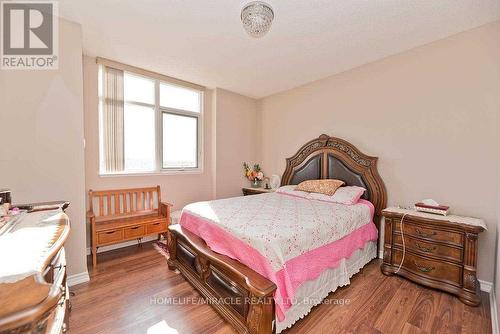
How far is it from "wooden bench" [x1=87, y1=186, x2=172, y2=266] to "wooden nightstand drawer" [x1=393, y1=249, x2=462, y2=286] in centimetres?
306

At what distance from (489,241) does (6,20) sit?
518 cm

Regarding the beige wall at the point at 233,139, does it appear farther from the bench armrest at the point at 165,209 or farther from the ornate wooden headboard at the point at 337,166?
the bench armrest at the point at 165,209

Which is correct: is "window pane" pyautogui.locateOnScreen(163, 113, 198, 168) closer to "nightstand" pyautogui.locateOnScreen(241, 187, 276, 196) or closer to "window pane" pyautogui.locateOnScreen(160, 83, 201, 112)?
"window pane" pyautogui.locateOnScreen(160, 83, 201, 112)

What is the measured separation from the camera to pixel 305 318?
1.78 meters

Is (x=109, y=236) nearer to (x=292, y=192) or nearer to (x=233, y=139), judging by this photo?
(x=292, y=192)

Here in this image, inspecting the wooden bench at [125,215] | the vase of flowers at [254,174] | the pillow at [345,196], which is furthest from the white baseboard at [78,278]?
the vase of flowers at [254,174]

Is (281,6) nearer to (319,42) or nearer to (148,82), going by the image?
(319,42)

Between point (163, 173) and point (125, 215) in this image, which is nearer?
point (125, 215)

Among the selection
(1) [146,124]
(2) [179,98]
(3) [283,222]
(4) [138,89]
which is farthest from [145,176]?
(3) [283,222]

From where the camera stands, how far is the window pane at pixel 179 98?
3.70 meters

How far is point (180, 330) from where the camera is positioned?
5.43ft

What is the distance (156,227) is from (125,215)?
1.68 feet

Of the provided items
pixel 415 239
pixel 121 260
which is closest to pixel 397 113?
pixel 415 239

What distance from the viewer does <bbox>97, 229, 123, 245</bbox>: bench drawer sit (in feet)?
8.55
